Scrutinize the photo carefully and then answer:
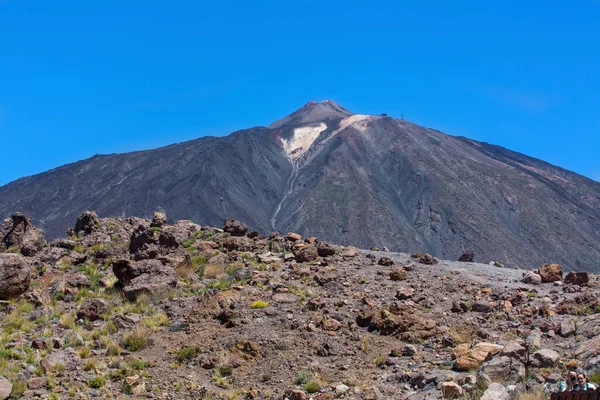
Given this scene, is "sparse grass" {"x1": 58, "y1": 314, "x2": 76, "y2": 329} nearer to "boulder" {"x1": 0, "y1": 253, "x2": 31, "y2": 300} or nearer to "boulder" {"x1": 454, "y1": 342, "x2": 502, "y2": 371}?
"boulder" {"x1": 0, "y1": 253, "x2": 31, "y2": 300}

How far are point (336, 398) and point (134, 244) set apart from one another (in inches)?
352

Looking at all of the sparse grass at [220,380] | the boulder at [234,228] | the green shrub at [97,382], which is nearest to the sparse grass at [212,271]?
the boulder at [234,228]

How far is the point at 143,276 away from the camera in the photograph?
43.5 feet

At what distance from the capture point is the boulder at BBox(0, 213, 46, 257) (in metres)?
16.2

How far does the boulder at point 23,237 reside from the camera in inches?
637

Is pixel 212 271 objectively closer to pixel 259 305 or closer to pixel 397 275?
pixel 259 305

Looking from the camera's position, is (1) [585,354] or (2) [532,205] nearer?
(1) [585,354]

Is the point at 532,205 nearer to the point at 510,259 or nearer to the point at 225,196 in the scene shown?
the point at 510,259

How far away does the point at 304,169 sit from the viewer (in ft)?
359

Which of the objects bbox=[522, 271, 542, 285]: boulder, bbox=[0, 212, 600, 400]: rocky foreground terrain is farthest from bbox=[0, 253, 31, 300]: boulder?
bbox=[522, 271, 542, 285]: boulder

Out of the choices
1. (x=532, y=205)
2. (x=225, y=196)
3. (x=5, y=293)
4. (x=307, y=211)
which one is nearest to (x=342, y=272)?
(x=5, y=293)

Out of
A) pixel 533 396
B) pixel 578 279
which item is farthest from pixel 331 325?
pixel 578 279

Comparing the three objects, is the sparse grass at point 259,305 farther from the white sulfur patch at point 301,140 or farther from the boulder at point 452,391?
the white sulfur patch at point 301,140

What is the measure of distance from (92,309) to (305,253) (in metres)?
5.55
